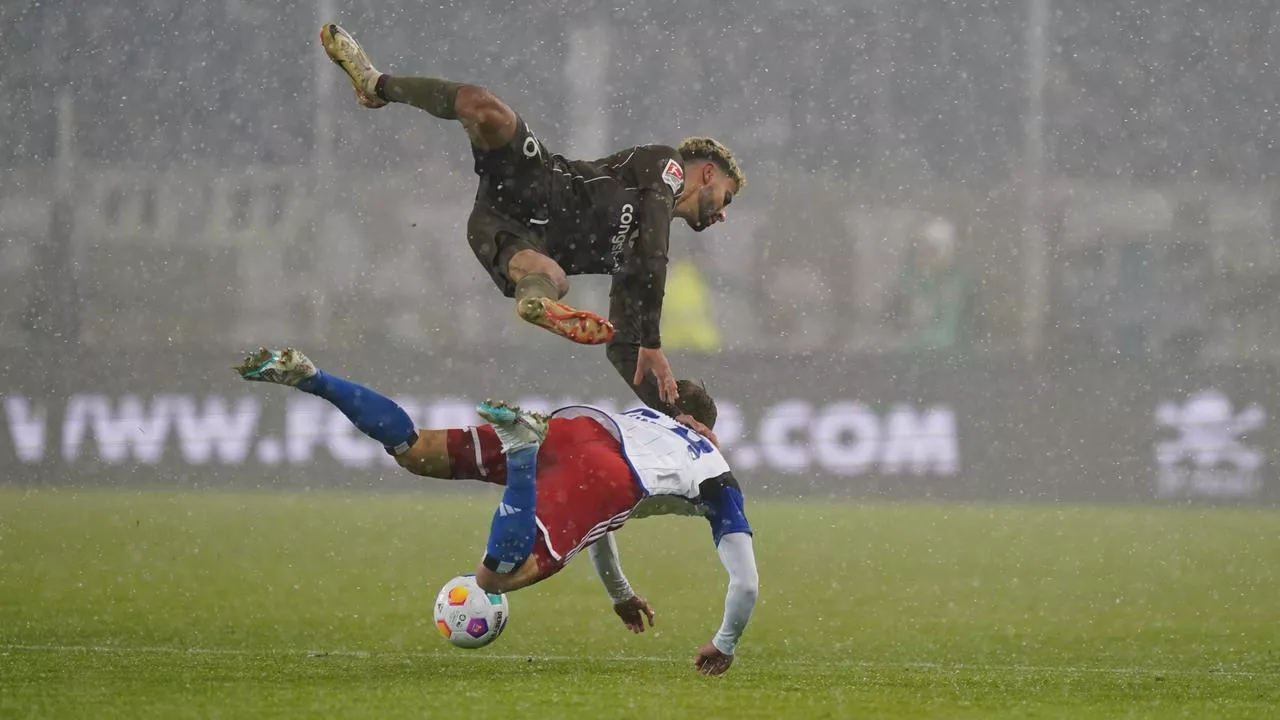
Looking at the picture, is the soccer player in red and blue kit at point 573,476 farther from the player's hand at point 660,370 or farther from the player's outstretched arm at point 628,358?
the player's outstretched arm at point 628,358

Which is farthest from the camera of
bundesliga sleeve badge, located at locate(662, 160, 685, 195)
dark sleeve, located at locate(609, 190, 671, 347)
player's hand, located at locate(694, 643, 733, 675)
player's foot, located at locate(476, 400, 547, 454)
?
bundesliga sleeve badge, located at locate(662, 160, 685, 195)

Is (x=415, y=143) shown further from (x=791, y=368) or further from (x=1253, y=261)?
(x=1253, y=261)

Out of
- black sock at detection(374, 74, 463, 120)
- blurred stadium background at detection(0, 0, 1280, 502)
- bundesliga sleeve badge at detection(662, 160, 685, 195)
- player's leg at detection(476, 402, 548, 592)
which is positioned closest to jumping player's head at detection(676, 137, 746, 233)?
bundesliga sleeve badge at detection(662, 160, 685, 195)

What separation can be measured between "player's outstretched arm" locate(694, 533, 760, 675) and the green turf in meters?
0.10

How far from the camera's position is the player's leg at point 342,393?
198 inches

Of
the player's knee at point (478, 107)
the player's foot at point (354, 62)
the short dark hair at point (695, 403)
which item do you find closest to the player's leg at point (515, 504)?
the short dark hair at point (695, 403)

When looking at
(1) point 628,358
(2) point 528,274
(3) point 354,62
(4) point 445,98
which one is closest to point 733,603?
(2) point 528,274

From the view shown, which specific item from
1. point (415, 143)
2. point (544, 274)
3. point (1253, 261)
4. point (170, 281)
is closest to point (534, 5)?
point (415, 143)

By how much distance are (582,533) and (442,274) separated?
34.0ft

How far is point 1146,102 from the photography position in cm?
1639

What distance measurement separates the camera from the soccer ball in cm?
510

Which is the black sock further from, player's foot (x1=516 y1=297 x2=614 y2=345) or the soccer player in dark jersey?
player's foot (x1=516 y1=297 x2=614 y2=345)

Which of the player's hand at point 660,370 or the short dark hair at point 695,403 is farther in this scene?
the short dark hair at point 695,403

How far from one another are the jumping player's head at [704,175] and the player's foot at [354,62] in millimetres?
1108
